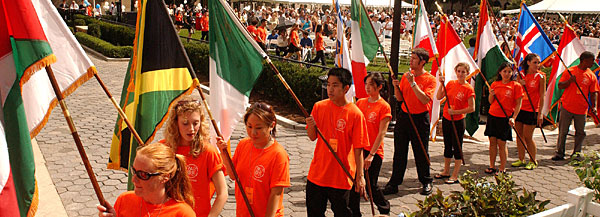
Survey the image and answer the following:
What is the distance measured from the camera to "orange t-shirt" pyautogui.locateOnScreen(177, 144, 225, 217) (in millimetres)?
4184

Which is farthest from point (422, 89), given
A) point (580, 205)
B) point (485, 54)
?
point (580, 205)

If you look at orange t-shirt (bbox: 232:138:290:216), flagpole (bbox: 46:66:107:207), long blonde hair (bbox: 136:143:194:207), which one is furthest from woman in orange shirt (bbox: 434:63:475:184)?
flagpole (bbox: 46:66:107:207)

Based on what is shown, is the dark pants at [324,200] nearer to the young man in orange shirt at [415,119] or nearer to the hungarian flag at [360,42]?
the young man in orange shirt at [415,119]

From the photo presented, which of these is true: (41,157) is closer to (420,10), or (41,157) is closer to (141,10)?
(141,10)

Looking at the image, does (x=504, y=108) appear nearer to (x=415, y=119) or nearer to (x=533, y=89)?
(x=533, y=89)

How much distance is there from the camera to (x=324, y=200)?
5.46m

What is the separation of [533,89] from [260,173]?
5.93 metres

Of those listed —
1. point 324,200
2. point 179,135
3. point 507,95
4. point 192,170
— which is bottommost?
point 324,200

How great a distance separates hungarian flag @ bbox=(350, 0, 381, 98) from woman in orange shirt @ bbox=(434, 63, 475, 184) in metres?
1.05

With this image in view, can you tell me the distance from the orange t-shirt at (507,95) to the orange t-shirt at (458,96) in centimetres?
77

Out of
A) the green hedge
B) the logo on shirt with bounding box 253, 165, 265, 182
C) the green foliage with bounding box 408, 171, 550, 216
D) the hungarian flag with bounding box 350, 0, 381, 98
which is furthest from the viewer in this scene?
the green hedge

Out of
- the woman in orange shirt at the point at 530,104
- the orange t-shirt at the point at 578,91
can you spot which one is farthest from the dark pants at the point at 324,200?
the orange t-shirt at the point at 578,91

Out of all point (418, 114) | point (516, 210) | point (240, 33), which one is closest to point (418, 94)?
point (418, 114)

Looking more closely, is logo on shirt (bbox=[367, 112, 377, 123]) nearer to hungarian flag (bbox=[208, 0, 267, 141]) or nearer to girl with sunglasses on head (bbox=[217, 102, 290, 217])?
hungarian flag (bbox=[208, 0, 267, 141])
